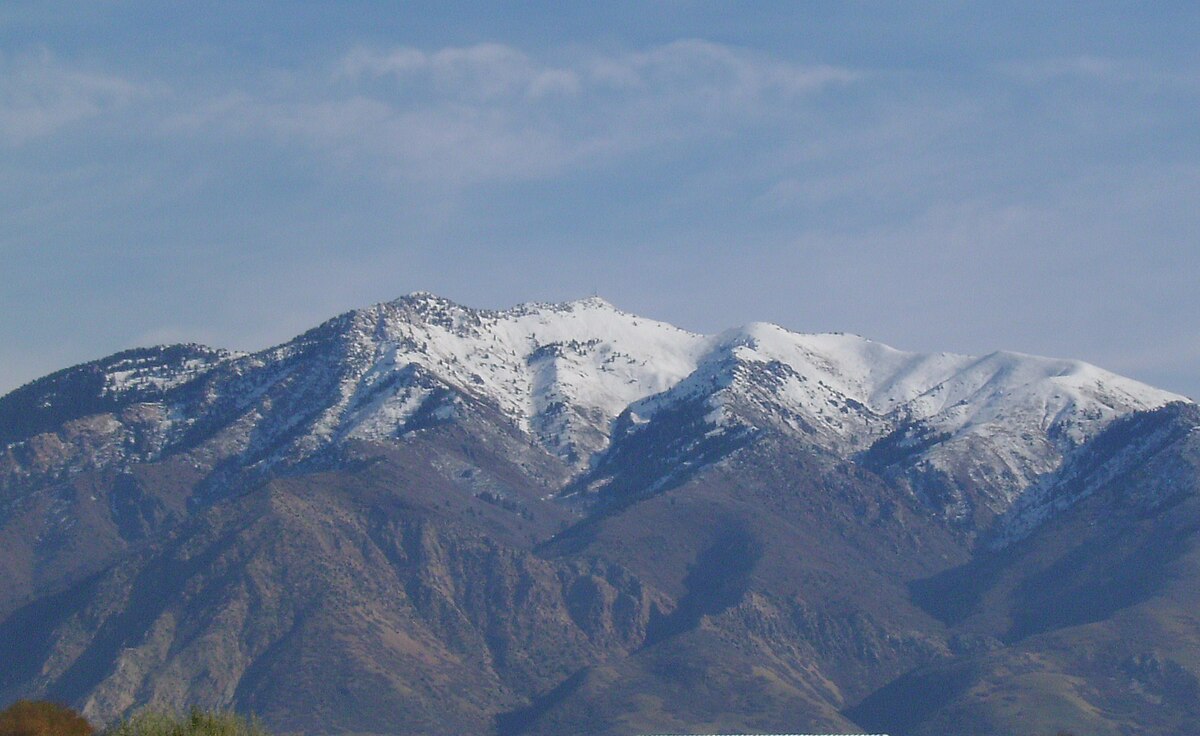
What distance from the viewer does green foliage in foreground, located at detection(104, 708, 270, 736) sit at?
142 metres

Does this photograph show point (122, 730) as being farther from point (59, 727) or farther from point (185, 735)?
point (59, 727)

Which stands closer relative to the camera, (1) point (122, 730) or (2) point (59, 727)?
(1) point (122, 730)

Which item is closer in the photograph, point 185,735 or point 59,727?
point 185,735

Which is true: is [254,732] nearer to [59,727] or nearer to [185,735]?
[185,735]

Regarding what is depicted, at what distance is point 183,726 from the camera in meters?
144

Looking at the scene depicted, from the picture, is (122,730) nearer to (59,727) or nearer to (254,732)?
(254,732)

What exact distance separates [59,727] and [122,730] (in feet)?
110

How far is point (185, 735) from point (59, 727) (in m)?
37.0

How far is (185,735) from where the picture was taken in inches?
5576

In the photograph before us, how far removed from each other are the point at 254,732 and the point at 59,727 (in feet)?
109

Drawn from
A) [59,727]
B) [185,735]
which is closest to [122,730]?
[185,735]

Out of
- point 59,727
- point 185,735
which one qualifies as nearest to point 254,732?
point 185,735

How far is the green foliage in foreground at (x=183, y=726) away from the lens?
142 metres

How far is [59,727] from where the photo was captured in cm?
17362
